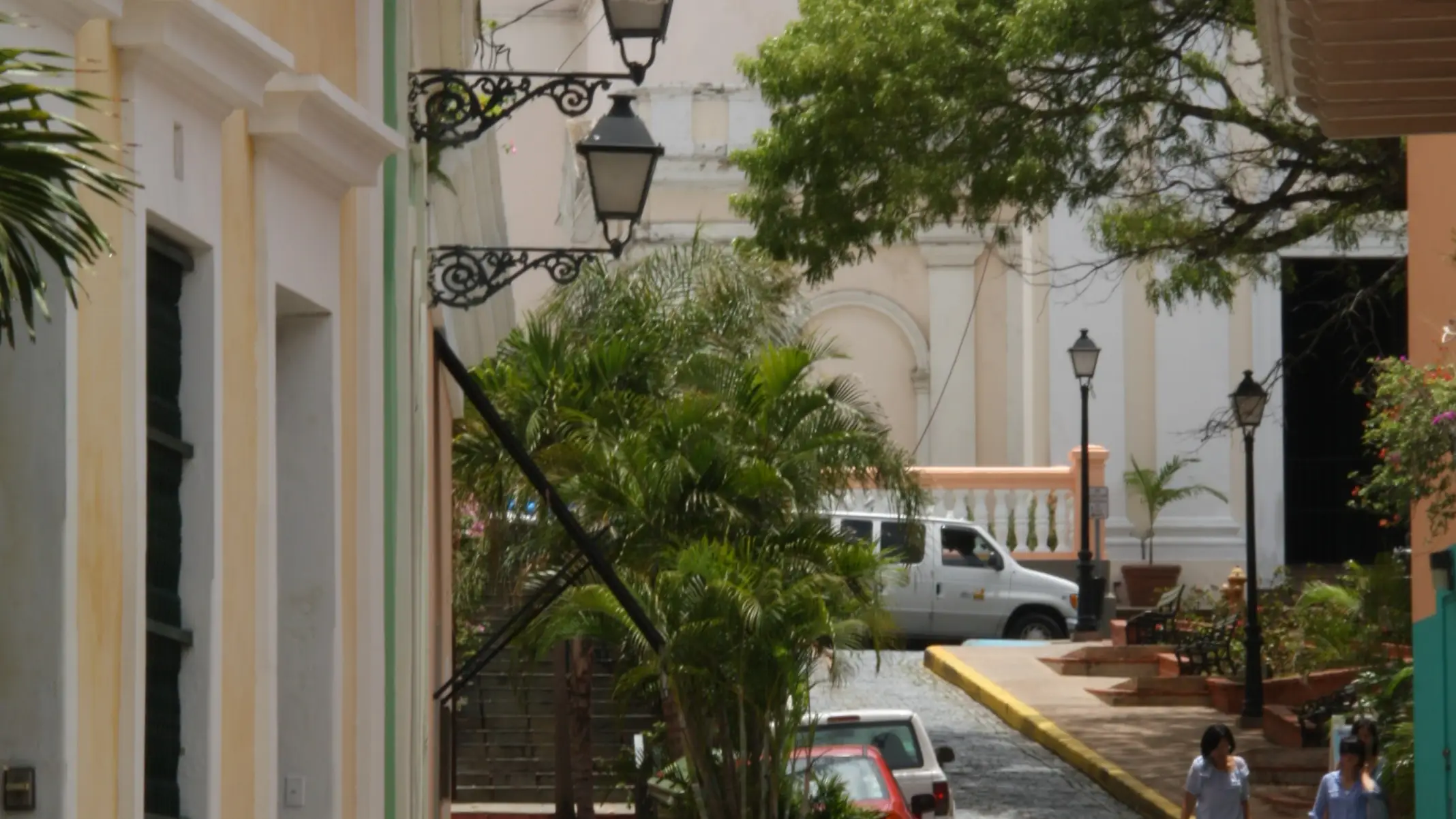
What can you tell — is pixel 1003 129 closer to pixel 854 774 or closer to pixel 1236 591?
pixel 854 774

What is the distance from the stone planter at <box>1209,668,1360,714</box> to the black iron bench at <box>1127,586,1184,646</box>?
3012 mm

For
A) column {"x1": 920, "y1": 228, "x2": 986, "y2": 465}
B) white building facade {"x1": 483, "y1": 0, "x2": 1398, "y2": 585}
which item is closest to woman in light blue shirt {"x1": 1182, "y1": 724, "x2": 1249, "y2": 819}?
white building facade {"x1": 483, "y1": 0, "x2": 1398, "y2": 585}

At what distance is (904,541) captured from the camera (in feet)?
85.7

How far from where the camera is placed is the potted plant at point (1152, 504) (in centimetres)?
3144

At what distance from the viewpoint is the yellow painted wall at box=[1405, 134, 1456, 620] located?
14.9 meters

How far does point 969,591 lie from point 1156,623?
11.0ft

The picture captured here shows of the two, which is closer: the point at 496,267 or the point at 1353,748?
the point at 496,267

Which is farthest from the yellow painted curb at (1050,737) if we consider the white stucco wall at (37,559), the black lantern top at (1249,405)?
the white stucco wall at (37,559)

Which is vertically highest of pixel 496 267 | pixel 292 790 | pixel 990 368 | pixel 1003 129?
pixel 1003 129

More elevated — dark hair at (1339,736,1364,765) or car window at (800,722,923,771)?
dark hair at (1339,736,1364,765)

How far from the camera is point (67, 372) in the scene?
12.6ft

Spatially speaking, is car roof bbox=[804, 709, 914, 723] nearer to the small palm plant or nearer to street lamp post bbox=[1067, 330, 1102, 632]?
Result: street lamp post bbox=[1067, 330, 1102, 632]

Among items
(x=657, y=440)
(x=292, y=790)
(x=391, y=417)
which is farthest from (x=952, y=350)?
(x=292, y=790)

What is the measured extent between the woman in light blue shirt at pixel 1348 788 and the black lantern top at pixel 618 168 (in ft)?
19.2
